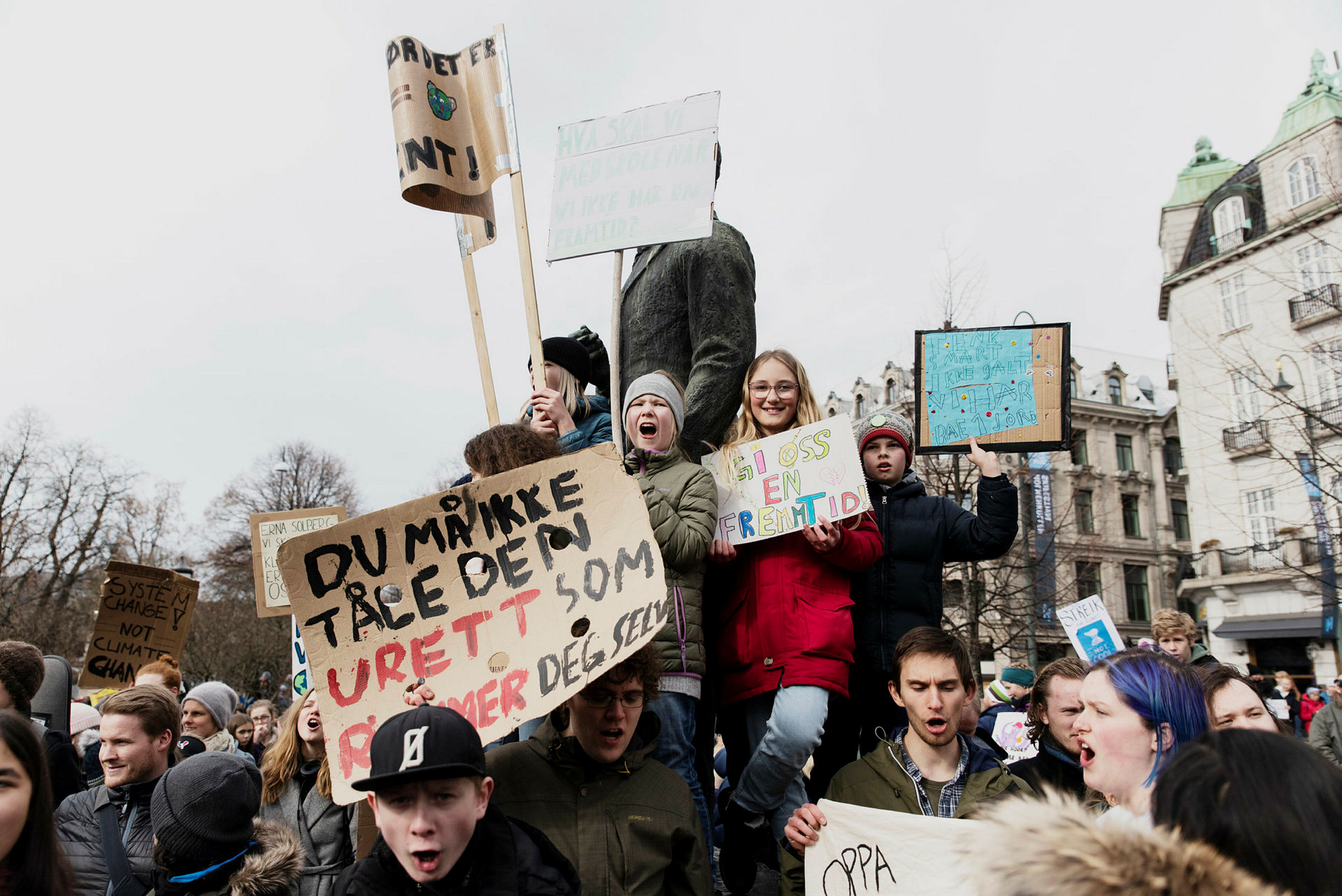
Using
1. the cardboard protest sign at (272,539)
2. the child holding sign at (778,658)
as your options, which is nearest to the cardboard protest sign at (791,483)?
the child holding sign at (778,658)

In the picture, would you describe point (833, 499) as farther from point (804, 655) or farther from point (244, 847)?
point (244, 847)

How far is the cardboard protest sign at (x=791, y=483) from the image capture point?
3793 millimetres

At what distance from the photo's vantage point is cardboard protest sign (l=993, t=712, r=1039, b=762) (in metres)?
7.15

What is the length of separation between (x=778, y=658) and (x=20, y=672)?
3.52 meters

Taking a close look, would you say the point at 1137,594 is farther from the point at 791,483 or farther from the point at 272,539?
the point at 791,483

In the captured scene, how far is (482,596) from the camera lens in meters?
2.86

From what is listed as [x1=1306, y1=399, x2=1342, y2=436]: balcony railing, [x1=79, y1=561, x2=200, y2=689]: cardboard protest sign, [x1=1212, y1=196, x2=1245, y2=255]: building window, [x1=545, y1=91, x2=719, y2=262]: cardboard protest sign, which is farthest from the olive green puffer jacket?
[x1=1212, y1=196, x2=1245, y2=255]: building window

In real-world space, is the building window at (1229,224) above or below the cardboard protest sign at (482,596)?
above

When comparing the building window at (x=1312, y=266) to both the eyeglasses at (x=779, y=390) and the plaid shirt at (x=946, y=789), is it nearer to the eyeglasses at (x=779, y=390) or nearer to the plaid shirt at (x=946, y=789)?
the eyeglasses at (x=779, y=390)

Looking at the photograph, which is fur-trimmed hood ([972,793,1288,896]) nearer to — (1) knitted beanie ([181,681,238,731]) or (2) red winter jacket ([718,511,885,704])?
(2) red winter jacket ([718,511,885,704])

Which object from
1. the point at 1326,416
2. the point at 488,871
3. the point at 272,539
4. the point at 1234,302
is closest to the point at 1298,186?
the point at 1234,302

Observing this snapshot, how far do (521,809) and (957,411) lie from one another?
2.84 m

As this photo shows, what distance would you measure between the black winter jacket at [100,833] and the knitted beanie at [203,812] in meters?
0.40

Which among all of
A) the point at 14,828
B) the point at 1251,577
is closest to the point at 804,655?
the point at 14,828
